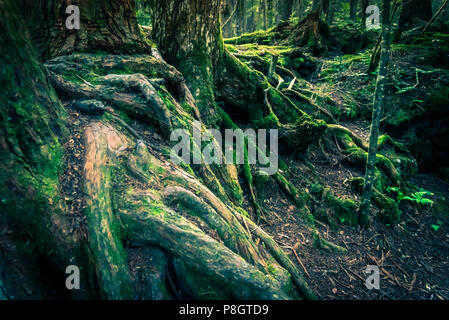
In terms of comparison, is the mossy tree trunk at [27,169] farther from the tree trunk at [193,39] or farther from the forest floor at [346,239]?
the tree trunk at [193,39]

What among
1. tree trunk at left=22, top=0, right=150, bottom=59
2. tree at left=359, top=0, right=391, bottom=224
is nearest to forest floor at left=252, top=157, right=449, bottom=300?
tree at left=359, top=0, right=391, bottom=224

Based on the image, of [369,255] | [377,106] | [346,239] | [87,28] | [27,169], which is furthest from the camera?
[346,239]

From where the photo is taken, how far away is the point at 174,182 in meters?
2.62

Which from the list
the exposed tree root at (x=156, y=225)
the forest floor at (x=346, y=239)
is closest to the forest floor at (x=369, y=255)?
the forest floor at (x=346, y=239)

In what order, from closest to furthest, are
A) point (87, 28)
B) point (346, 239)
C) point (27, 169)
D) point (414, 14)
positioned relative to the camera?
point (27, 169) → point (87, 28) → point (346, 239) → point (414, 14)

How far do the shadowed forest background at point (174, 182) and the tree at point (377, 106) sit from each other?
3cm

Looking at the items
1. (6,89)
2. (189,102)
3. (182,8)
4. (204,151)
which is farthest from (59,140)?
(182,8)

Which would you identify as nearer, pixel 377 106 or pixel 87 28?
pixel 87 28

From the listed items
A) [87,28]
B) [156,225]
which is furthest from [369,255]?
[87,28]

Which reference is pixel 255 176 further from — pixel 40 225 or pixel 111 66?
pixel 40 225

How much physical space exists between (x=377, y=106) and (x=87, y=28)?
4.76 m

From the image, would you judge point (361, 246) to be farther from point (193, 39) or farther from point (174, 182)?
point (193, 39)

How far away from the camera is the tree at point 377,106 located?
3.93 m

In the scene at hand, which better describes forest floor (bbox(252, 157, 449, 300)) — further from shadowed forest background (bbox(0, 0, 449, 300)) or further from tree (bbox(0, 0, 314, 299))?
tree (bbox(0, 0, 314, 299))
